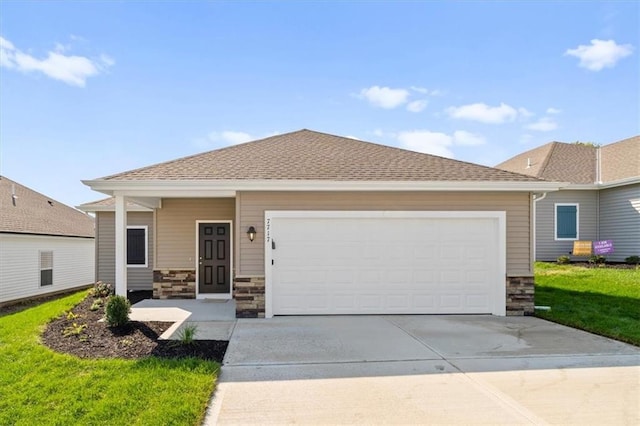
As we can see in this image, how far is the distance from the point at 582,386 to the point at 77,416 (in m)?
5.18

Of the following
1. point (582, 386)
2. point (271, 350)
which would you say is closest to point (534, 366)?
point (582, 386)

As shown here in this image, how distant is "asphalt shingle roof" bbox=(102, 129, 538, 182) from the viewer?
8.37 metres

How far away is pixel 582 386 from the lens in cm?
450

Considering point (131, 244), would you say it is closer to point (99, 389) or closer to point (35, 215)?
point (35, 215)

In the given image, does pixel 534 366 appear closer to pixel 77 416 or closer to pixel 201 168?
pixel 77 416

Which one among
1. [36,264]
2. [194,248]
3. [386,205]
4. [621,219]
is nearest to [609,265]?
[621,219]

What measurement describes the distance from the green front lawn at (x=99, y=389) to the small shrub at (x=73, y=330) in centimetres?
81

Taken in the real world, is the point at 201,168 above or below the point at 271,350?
above

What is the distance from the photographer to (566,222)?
15594mm

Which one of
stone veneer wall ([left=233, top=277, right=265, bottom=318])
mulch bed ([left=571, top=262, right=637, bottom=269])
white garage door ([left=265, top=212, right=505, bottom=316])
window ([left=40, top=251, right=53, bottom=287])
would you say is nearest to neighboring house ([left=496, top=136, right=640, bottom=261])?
mulch bed ([left=571, top=262, right=637, bottom=269])

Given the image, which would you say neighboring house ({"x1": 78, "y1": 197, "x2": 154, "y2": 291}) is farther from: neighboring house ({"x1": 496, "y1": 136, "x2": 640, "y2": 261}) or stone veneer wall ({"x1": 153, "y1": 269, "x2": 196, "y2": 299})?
neighboring house ({"x1": 496, "y1": 136, "x2": 640, "y2": 261})

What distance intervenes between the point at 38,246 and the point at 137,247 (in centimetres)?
516

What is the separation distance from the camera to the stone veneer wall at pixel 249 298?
822cm

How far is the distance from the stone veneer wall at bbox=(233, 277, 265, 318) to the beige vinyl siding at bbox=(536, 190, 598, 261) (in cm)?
1190
